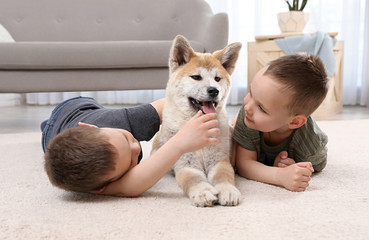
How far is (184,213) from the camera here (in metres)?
0.83

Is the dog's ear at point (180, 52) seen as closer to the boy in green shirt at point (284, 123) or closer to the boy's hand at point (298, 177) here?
the boy in green shirt at point (284, 123)

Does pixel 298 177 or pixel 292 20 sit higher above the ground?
pixel 292 20

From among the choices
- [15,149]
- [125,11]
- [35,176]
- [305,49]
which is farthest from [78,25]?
[35,176]

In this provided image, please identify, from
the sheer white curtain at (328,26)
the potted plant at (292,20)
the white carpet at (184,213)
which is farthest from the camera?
the sheer white curtain at (328,26)

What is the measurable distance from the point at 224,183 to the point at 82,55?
179 cm

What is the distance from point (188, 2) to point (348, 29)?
186cm

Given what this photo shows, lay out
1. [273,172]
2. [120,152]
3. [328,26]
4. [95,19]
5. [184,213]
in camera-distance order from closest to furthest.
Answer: [184,213] → [120,152] → [273,172] → [95,19] → [328,26]

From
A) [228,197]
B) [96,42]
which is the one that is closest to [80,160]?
[228,197]

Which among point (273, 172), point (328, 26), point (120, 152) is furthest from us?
point (328, 26)

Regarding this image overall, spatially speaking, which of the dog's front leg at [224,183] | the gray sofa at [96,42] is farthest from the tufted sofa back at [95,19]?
the dog's front leg at [224,183]

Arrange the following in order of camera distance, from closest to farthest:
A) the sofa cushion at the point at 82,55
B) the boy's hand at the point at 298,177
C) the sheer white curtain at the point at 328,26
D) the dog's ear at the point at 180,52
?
the boy's hand at the point at 298,177, the dog's ear at the point at 180,52, the sofa cushion at the point at 82,55, the sheer white curtain at the point at 328,26

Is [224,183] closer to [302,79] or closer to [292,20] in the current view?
[302,79]

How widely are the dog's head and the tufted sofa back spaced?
1937 mm

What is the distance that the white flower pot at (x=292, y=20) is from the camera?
121 inches
